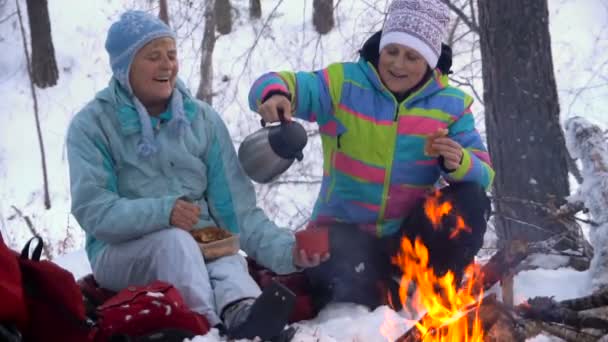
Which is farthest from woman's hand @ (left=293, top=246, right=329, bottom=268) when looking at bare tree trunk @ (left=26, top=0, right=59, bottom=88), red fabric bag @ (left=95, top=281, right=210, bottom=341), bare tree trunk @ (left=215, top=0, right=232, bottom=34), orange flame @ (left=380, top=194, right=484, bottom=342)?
bare tree trunk @ (left=215, top=0, right=232, bottom=34)

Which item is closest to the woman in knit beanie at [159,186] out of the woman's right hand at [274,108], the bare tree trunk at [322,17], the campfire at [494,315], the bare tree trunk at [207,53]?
the woman's right hand at [274,108]

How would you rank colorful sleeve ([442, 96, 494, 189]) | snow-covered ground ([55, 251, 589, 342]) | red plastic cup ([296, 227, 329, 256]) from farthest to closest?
colorful sleeve ([442, 96, 494, 189]) → red plastic cup ([296, 227, 329, 256]) → snow-covered ground ([55, 251, 589, 342])

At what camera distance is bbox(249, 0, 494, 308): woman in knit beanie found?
130 inches

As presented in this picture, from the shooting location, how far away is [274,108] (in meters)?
3.13

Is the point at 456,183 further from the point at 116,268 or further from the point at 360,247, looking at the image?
the point at 116,268

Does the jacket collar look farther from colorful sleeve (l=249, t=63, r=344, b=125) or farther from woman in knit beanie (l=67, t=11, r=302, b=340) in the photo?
colorful sleeve (l=249, t=63, r=344, b=125)

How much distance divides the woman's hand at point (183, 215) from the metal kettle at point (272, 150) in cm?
41

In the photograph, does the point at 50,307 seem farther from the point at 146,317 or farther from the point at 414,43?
the point at 414,43

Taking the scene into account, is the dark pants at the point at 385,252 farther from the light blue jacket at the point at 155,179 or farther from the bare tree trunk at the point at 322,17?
the bare tree trunk at the point at 322,17

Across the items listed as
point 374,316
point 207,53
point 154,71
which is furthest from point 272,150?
point 207,53

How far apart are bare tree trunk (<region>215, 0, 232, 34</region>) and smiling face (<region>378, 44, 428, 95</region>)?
→ 11.6m

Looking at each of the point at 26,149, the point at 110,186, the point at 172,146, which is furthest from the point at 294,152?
the point at 26,149

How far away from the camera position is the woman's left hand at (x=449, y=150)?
10.1 ft

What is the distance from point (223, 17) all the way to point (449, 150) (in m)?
12.4
